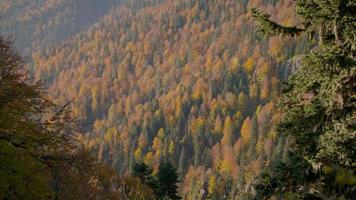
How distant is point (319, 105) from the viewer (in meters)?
12.2

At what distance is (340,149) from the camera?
11.3 metres

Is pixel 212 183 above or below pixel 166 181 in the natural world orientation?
below

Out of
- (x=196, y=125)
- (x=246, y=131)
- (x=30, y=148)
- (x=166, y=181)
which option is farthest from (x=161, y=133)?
(x=30, y=148)

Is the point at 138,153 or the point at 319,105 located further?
the point at 138,153

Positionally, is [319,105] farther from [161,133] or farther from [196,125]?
[196,125]

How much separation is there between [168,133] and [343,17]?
18604cm

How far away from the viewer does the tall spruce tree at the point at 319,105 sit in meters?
11.4

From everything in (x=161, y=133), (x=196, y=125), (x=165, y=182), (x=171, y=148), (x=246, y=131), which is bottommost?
(x=171, y=148)

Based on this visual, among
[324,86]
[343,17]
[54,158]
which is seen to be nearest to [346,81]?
[324,86]

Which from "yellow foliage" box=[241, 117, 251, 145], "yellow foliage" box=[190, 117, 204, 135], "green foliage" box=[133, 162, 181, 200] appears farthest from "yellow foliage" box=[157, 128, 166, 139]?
"green foliage" box=[133, 162, 181, 200]

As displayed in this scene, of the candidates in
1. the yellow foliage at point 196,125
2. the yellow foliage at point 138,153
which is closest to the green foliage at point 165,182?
the yellow foliage at point 138,153

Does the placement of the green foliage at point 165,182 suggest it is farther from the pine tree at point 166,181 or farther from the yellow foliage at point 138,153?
the yellow foliage at point 138,153

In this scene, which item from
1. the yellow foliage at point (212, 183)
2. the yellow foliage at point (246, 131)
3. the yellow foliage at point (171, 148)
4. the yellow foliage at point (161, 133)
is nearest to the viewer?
the yellow foliage at point (212, 183)

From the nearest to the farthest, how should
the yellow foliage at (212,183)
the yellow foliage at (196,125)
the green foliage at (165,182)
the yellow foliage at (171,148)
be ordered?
the green foliage at (165,182)
the yellow foliage at (212,183)
the yellow foliage at (171,148)
the yellow foliage at (196,125)
